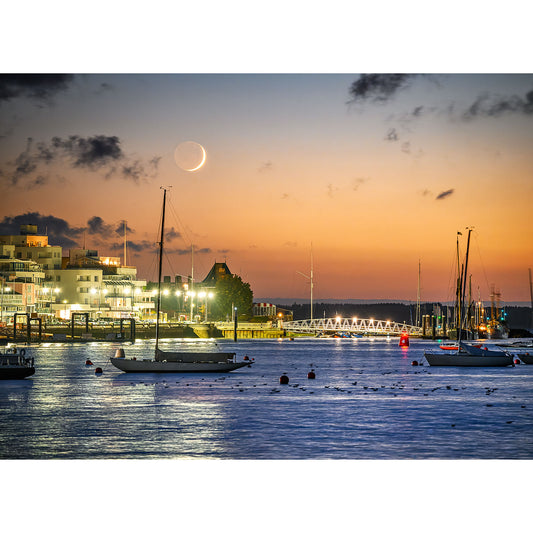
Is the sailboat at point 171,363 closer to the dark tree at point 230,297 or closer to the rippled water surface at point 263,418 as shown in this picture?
the rippled water surface at point 263,418

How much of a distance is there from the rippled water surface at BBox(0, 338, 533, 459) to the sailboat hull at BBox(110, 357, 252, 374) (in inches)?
27.9

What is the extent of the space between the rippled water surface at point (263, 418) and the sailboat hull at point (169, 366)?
709 mm

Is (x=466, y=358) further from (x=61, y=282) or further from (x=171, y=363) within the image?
(x=61, y=282)

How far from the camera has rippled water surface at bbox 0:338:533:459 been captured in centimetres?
2036

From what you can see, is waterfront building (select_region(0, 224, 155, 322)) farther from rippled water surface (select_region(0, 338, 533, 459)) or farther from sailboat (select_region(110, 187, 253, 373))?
rippled water surface (select_region(0, 338, 533, 459))

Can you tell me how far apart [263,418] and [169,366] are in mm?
21432

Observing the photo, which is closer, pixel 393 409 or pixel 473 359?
pixel 393 409

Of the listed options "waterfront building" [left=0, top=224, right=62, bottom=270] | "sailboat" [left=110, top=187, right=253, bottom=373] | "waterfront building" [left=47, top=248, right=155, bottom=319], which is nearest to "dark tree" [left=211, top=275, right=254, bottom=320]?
"waterfront building" [left=47, top=248, right=155, bottom=319]

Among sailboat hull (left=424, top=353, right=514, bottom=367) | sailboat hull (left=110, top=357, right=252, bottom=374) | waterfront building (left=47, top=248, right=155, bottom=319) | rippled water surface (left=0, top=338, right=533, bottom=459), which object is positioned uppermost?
waterfront building (left=47, top=248, right=155, bottom=319)

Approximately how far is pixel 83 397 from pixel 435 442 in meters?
18.5

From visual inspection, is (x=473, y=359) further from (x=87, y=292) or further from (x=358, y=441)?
(x=87, y=292)
